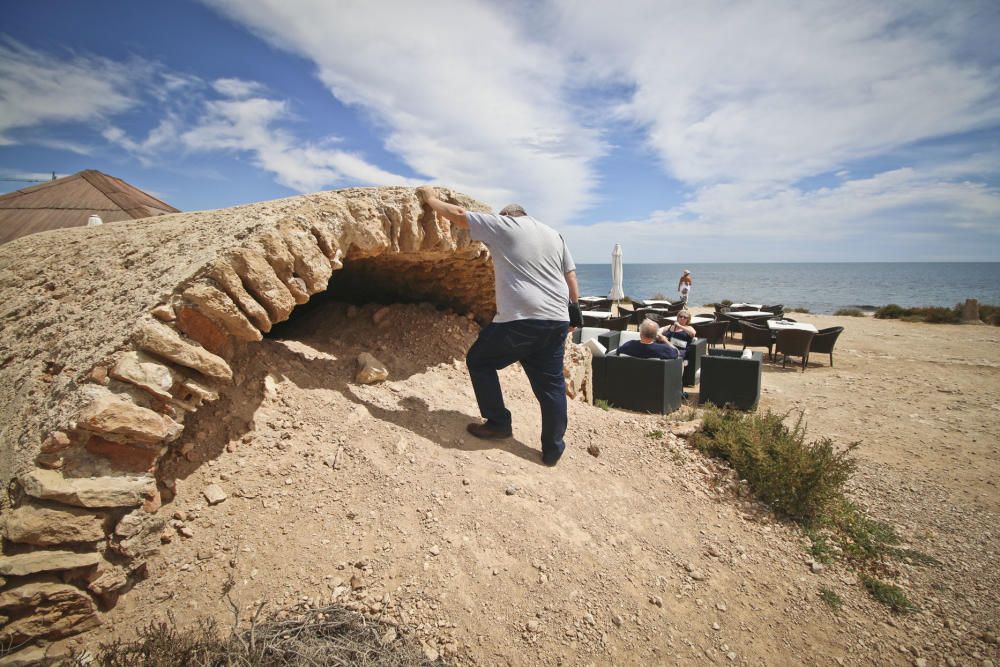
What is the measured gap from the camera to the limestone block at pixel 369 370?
3.51 metres

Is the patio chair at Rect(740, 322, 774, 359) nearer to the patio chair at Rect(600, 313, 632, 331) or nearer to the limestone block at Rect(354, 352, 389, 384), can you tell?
the patio chair at Rect(600, 313, 632, 331)

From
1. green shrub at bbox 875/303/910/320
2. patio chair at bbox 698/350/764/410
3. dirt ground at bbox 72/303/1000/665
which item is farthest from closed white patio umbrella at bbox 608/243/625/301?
dirt ground at bbox 72/303/1000/665

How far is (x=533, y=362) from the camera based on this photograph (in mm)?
3107

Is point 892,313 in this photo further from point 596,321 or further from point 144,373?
point 144,373

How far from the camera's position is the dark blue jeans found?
9.66 feet

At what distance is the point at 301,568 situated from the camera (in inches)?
83.0

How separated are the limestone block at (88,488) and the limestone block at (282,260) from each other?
3.99 feet

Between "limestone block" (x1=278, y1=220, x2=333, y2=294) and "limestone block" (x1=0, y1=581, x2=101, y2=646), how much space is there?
1.77 metres

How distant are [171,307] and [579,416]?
3.21 meters

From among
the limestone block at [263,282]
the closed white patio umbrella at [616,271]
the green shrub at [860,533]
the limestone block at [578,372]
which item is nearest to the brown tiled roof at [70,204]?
the limestone block at [263,282]

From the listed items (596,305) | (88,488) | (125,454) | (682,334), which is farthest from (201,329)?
(596,305)

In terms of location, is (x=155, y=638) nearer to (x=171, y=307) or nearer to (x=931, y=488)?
(x=171, y=307)

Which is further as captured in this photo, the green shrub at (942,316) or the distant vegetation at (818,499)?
the green shrub at (942,316)

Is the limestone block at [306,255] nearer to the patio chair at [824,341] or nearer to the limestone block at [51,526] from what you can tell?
the limestone block at [51,526]
